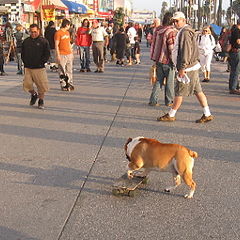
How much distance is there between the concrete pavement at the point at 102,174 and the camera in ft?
11.8

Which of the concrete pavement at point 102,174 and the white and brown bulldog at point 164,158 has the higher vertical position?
the white and brown bulldog at point 164,158

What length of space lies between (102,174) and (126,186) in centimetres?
71

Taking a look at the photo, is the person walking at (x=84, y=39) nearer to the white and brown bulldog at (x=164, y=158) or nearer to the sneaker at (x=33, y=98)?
the sneaker at (x=33, y=98)

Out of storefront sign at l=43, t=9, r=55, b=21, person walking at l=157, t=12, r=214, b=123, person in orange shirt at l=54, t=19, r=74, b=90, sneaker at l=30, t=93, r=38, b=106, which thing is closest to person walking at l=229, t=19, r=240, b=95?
person walking at l=157, t=12, r=214, b=123

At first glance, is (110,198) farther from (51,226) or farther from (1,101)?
(1,101)

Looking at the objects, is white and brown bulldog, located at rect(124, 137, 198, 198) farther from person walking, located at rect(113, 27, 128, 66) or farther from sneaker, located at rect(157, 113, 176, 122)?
person walking, located at rect(113, 27, 128, 66)

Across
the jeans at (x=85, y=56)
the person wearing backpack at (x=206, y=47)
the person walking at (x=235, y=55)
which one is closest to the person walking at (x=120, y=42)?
A: the jeans at (x=85, y=56)

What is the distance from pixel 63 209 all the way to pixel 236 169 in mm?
2267

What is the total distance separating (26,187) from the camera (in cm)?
447

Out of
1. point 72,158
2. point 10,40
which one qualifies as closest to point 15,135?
point 72,158

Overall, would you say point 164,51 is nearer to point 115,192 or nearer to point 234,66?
point 234,66

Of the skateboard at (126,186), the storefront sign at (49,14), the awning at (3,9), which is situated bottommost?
the skateboard at (126,186)

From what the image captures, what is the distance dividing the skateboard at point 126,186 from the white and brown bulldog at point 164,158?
0.08 metres

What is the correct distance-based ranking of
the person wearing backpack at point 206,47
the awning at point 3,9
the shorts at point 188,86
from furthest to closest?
the awning at point 3,9, the person wearing backpack at point 206,47, the shorts at point 188,86
